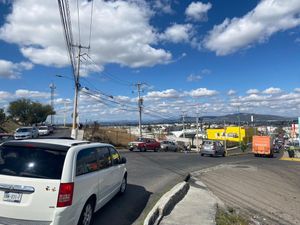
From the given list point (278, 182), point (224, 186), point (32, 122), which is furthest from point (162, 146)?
point (32, 122)

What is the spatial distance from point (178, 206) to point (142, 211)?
40.5 inches

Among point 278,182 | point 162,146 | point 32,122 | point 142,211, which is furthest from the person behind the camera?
point 32,122

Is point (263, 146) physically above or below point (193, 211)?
above

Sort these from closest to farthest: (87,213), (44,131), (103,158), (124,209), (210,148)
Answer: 1. (87,213)
2. (103,158)
3. (124,209)
4. (210,148)
5. (44,131)

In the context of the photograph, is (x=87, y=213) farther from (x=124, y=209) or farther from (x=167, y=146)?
(x=167, y=146)

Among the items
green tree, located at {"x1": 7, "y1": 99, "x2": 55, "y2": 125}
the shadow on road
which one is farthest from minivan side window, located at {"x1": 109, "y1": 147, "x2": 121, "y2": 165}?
green tree, located at {"x1": 7, "y1": 99, "x2": 55, "y2": 125}

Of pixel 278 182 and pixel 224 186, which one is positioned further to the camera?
pixel 278 182

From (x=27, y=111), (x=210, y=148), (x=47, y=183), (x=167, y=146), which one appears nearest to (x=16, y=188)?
(x=47, y=183)

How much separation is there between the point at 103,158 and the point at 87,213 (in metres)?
1.47

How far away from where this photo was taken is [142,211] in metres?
8.31

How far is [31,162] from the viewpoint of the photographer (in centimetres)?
581

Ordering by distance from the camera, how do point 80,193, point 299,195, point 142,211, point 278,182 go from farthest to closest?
point 278,182 → point 299,195 → point 142,211 → point 80,193

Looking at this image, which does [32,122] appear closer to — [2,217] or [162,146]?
[162,146]

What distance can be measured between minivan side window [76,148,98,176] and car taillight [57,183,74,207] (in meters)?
0.39
